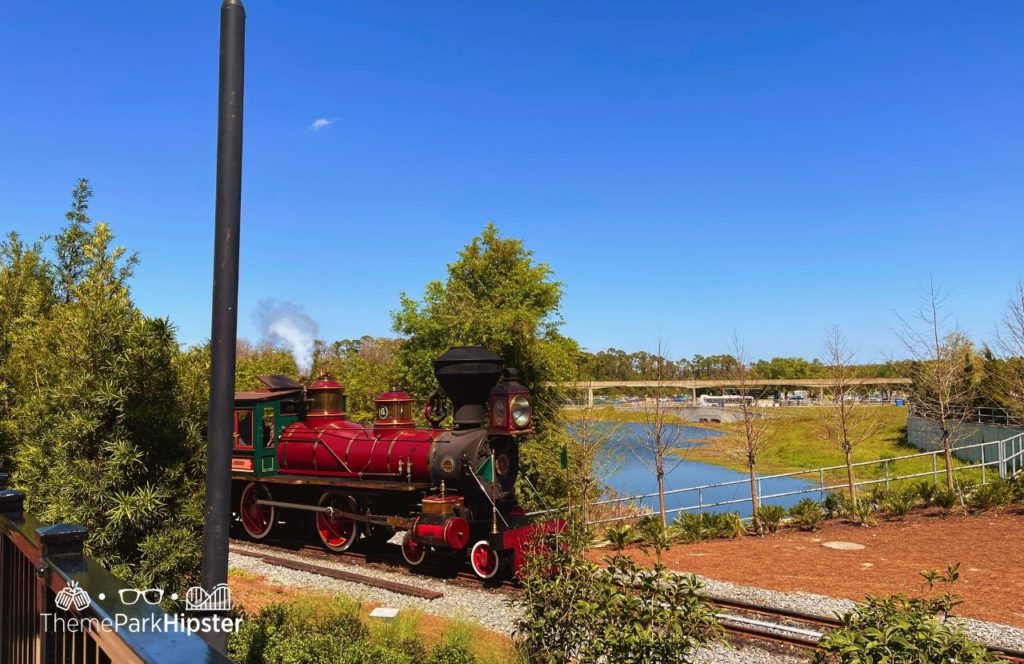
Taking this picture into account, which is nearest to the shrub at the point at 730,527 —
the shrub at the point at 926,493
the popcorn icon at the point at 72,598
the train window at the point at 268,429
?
the shrub at the point at 926,493

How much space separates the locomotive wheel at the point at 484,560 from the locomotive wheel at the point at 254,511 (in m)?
5.25

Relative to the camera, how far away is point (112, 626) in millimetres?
1738

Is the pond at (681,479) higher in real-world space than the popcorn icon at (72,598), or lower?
lower

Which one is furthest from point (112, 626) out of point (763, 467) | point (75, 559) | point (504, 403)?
point (763, 467)

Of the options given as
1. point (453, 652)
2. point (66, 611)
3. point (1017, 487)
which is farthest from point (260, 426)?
point (1017, 487)

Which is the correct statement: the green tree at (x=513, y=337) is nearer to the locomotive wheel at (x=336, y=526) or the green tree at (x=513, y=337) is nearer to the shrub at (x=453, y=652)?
the locomotive wheel at (x=336, y=526)

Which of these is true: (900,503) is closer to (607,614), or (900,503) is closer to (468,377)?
(468,377)

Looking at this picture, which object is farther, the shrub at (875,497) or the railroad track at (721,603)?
the shrub at (875,497)

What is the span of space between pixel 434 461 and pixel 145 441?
5.50m

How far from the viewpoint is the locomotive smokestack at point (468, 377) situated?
10.7m

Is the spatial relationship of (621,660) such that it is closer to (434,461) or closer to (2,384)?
(434,461)

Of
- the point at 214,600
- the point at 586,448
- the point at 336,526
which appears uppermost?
the point at 214,600

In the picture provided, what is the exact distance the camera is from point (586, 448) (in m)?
16.5

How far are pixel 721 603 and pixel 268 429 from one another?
9.30 m
